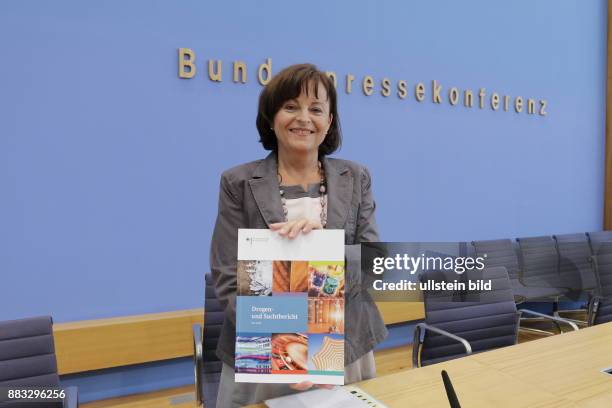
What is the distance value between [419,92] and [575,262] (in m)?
2.38

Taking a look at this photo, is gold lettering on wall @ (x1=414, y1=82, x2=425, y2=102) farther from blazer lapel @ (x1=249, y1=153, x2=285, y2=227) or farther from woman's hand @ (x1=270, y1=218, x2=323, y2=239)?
woman's hand @ (x1=270, y1=218, x2=323, y2=239)

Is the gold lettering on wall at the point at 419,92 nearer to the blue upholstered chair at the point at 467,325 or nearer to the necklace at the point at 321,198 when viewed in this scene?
the blue upholstered chair at the point at 467,325

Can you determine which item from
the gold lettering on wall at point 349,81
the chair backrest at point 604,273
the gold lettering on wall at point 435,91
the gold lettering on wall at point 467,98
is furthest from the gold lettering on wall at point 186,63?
the chair backrest at point 604,273

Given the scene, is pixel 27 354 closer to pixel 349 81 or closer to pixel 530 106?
pixel 349 81

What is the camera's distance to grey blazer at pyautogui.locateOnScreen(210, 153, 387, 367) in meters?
1.33

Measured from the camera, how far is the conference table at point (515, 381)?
53.2 inches

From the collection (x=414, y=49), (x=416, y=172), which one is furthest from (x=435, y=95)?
(x=416, y=172)

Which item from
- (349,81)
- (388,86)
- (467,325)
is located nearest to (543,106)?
(388,86)

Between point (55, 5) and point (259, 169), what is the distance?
85.1 inches

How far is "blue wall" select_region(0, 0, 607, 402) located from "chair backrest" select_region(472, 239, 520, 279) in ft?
1.03

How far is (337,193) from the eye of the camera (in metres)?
1.43

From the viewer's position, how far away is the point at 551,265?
14.9 feet

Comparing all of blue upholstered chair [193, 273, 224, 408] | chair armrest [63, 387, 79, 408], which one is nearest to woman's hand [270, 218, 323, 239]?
chair armrest [63, 387, 79, 408]

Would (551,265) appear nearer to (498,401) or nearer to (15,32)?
(498,401)
